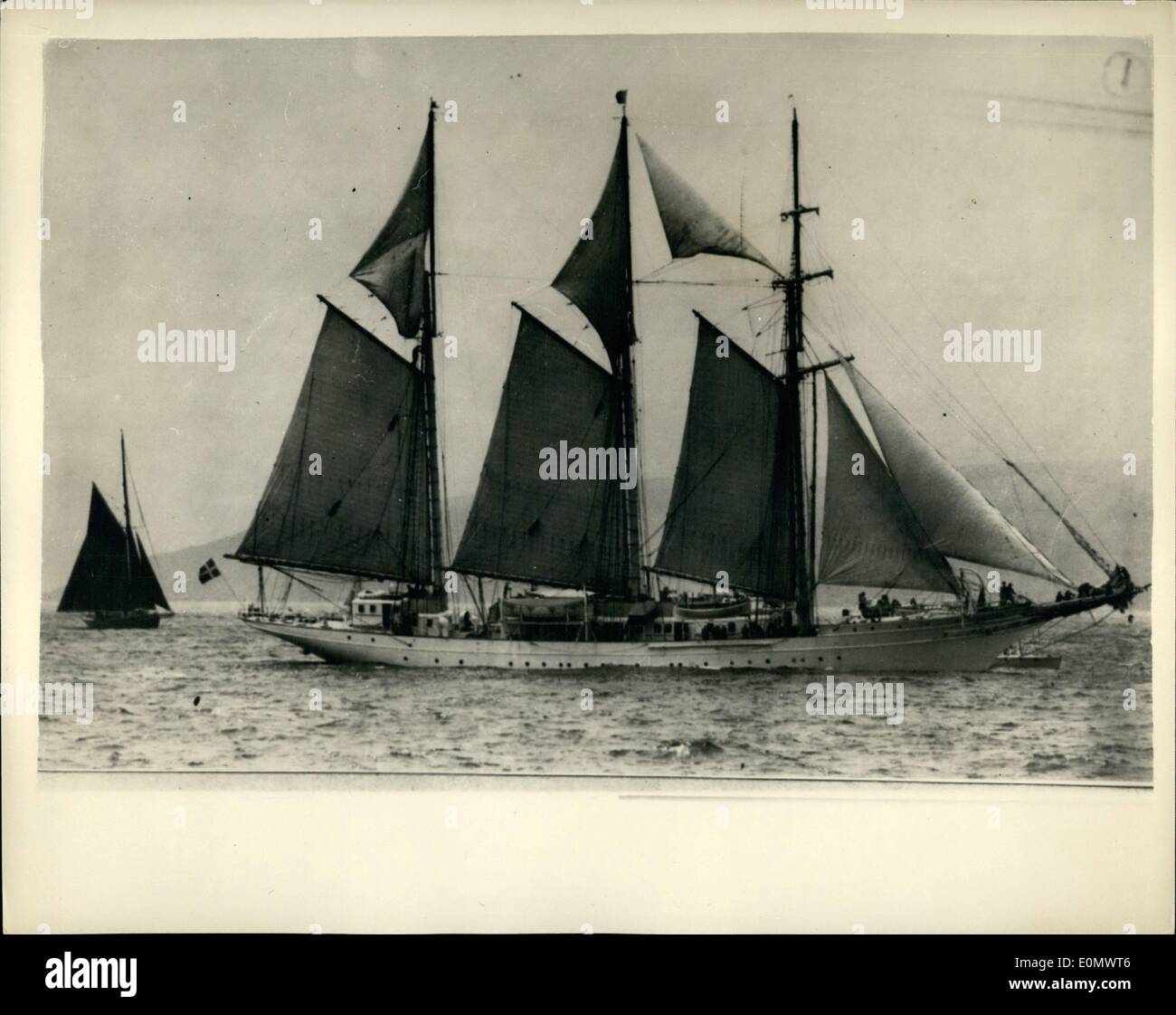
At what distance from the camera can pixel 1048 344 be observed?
658 centimetres

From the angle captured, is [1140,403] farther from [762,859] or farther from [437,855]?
[437,855]

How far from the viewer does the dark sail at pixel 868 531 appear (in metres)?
7.16

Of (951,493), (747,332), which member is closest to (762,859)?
(951,493)

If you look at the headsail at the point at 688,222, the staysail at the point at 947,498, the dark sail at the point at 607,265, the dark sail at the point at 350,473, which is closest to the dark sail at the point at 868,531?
the staysail at the point at 947,498

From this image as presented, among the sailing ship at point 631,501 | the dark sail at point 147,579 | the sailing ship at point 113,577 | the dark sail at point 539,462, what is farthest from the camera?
the dark sail at point 539,462

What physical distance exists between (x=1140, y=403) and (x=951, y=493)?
118 centimetres

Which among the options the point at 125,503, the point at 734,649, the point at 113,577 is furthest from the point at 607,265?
the point at 113,577

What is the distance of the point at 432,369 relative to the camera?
7164 mm

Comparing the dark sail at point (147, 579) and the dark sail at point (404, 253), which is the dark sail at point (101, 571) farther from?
the dark sail at point (404, 253)

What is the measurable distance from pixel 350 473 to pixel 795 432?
3.05m

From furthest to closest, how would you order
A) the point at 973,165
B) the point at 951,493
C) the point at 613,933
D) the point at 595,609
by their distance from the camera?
1. the point at 595,609
2. the point at 951,493
3. the point at 973,165
4. the point at 613,933

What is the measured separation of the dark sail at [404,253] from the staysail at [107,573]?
206 centimetres

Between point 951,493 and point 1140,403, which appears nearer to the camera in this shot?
point 1140,403

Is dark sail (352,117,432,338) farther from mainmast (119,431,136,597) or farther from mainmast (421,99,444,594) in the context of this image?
mainmast (119,431,136,597)
